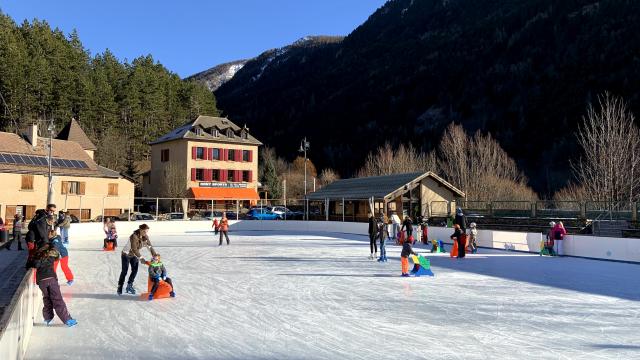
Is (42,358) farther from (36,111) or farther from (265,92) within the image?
(265,92)

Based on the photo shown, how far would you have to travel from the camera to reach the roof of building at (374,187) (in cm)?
3781

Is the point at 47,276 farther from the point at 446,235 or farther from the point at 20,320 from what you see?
the point at 446,235

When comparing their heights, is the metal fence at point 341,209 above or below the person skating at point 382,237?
above

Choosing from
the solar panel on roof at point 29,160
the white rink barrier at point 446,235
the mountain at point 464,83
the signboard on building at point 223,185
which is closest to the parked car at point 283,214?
the signboard on building at point 223,185

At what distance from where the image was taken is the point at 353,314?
9.05 m

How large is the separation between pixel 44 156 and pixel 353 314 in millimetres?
43509

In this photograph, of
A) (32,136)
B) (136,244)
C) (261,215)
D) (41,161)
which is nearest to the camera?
(136,244)

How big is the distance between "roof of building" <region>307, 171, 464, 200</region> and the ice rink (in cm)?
2169

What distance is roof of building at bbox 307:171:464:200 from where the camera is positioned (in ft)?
124

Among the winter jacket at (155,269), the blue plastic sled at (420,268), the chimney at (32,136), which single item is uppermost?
the chimney at (32,136)

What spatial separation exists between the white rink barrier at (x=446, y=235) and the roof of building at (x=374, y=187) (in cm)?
388

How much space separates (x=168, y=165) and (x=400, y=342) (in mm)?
53898

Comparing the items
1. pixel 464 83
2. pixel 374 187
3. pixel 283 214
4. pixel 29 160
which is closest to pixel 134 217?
pixel 29 160

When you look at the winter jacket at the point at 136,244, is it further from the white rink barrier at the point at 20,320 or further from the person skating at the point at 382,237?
the person skating at the point at 382,237
